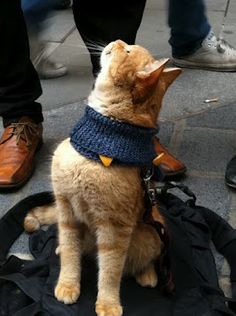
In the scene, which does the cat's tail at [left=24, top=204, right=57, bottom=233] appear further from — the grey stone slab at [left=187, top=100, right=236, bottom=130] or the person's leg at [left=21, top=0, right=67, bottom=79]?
the person's leg at [left=21, top=0, right=67, bottom=79]

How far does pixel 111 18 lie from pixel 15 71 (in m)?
0.43

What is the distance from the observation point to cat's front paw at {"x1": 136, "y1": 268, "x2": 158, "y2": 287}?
1.61m

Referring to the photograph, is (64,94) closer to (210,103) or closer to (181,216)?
(210,103)

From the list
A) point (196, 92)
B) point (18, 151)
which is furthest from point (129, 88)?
point (196, 92)

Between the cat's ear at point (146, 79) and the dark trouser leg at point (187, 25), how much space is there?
195cm

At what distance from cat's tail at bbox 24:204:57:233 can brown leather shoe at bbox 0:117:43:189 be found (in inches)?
10.8

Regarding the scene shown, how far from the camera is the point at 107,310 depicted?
148 cm

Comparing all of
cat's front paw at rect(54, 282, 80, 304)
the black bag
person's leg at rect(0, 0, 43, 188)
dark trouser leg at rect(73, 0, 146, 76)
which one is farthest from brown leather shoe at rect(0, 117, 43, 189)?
cat's front paw at rect(54, 282, 80, 304)

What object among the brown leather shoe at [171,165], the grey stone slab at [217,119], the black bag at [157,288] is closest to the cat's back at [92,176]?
the black bag at [157,288]

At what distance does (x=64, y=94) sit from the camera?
10.1ft

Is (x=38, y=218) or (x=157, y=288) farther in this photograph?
(x=38, y=218)

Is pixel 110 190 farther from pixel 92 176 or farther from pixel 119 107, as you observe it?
pixel 119 107

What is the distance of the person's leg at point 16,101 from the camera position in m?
2.22

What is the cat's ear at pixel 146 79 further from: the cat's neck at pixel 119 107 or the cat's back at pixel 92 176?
the cat's back at pixel 92 176
